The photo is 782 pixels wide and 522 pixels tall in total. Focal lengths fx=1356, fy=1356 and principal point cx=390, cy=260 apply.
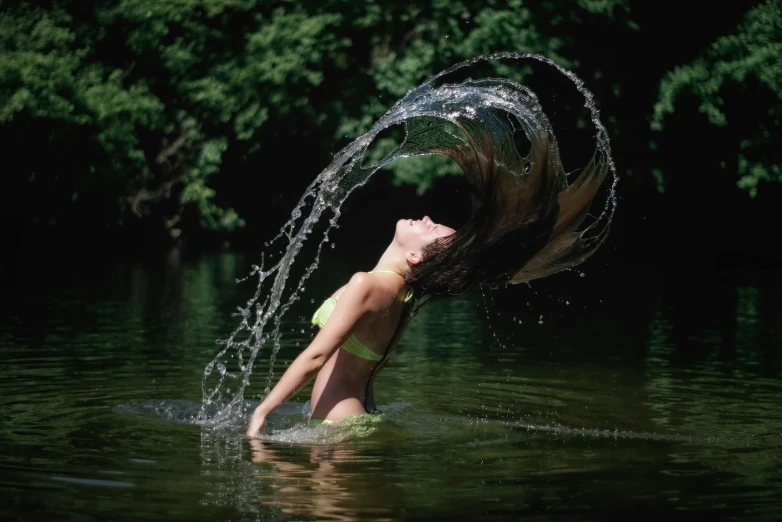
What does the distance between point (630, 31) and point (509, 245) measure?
24.5 meters

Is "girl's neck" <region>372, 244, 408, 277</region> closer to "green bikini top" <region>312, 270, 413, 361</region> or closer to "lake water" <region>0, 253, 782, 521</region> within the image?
"green bikini top" <region>312, 270, 413, 361</region>

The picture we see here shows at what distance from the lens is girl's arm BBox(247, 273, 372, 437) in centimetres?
746

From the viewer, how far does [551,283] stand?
23.3m

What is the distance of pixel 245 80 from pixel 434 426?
23.6m

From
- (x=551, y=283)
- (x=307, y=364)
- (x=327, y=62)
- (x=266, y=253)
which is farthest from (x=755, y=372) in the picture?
(x=327, y=62)

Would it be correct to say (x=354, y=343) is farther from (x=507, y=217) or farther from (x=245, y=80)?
(x=245, y=80)

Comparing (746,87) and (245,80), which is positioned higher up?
(245,80)

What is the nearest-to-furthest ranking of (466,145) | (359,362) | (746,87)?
(359,362)
(466,145)
(746,87)

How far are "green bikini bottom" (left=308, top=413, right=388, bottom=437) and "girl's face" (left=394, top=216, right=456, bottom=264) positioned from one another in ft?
3.24

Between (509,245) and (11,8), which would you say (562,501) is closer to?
(509,245)

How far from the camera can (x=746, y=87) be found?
29609 mm

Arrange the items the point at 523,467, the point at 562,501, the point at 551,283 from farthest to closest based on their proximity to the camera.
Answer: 1. the point at 551,283
2. the point at 523,467
3. the point at 562,501

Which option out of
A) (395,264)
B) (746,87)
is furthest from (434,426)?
(746,87)

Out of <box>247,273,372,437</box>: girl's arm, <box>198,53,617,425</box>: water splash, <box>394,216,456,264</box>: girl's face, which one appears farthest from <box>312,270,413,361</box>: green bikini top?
<box>198,53,617,425</box>: water splash
